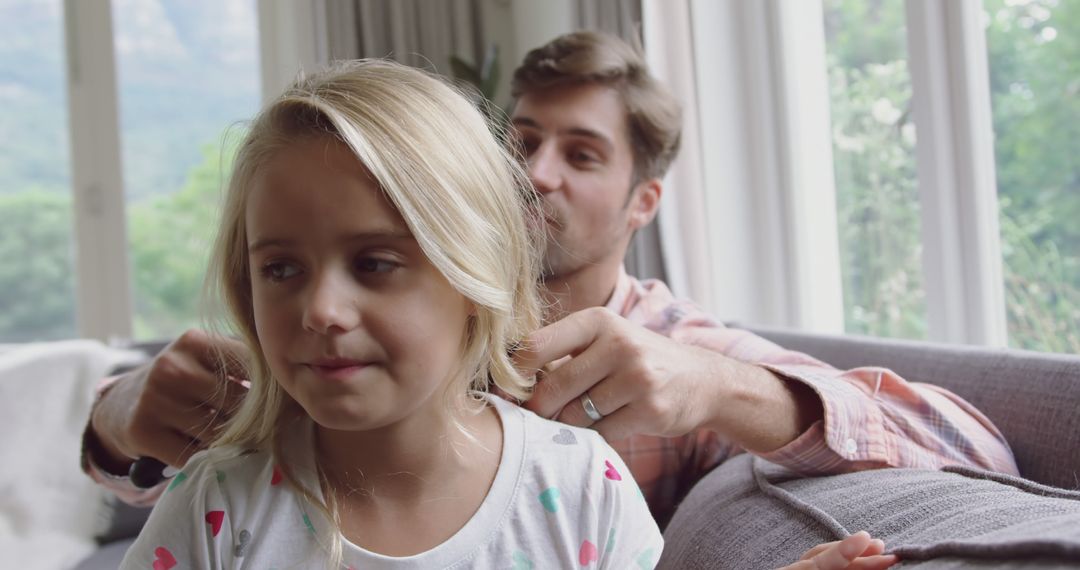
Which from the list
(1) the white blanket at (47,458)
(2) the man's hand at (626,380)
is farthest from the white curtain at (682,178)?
(2) the man's hand at (626,380)

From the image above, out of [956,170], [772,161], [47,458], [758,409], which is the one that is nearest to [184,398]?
[758,409]

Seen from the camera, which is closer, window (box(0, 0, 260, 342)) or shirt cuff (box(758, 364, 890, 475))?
shirt cuff (box(758, 364, 890, 475))

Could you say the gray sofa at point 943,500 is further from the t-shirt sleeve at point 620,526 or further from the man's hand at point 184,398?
the man's hand at point 184,398

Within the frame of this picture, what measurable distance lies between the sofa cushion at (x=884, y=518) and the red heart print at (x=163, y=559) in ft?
1.77

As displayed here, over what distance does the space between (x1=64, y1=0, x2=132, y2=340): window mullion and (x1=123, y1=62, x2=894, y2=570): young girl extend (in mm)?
3918

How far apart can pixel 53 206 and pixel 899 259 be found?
153 inches

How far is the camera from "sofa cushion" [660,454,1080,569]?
64cm

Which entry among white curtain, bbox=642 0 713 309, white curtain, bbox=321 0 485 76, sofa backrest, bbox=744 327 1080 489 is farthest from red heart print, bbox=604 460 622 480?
white curtain, bbox=321 0 485 76

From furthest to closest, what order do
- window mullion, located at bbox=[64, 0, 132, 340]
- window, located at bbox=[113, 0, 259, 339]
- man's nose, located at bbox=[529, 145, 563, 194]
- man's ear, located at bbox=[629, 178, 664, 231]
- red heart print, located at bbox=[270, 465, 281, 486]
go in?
window, located at bbox=[113, 0, 259, 339], window mullion, located at bbox=[64, 0, 132, 340], man's ear, located at bbox=[629, 178, 664, 231], man's nose, located at bbox=[529, 145, 563, 194], red heart print, located at bbox=[270, 465, 281, 486]

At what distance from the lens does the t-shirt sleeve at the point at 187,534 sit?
787 mm

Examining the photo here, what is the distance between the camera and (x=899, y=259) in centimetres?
269

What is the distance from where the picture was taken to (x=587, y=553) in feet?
2.89

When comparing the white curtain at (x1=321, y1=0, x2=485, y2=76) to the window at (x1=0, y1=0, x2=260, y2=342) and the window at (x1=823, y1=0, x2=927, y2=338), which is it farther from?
the window at (x1=823, y1=0, x2=927, y2=338)

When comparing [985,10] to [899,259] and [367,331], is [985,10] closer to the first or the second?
[899,259]
